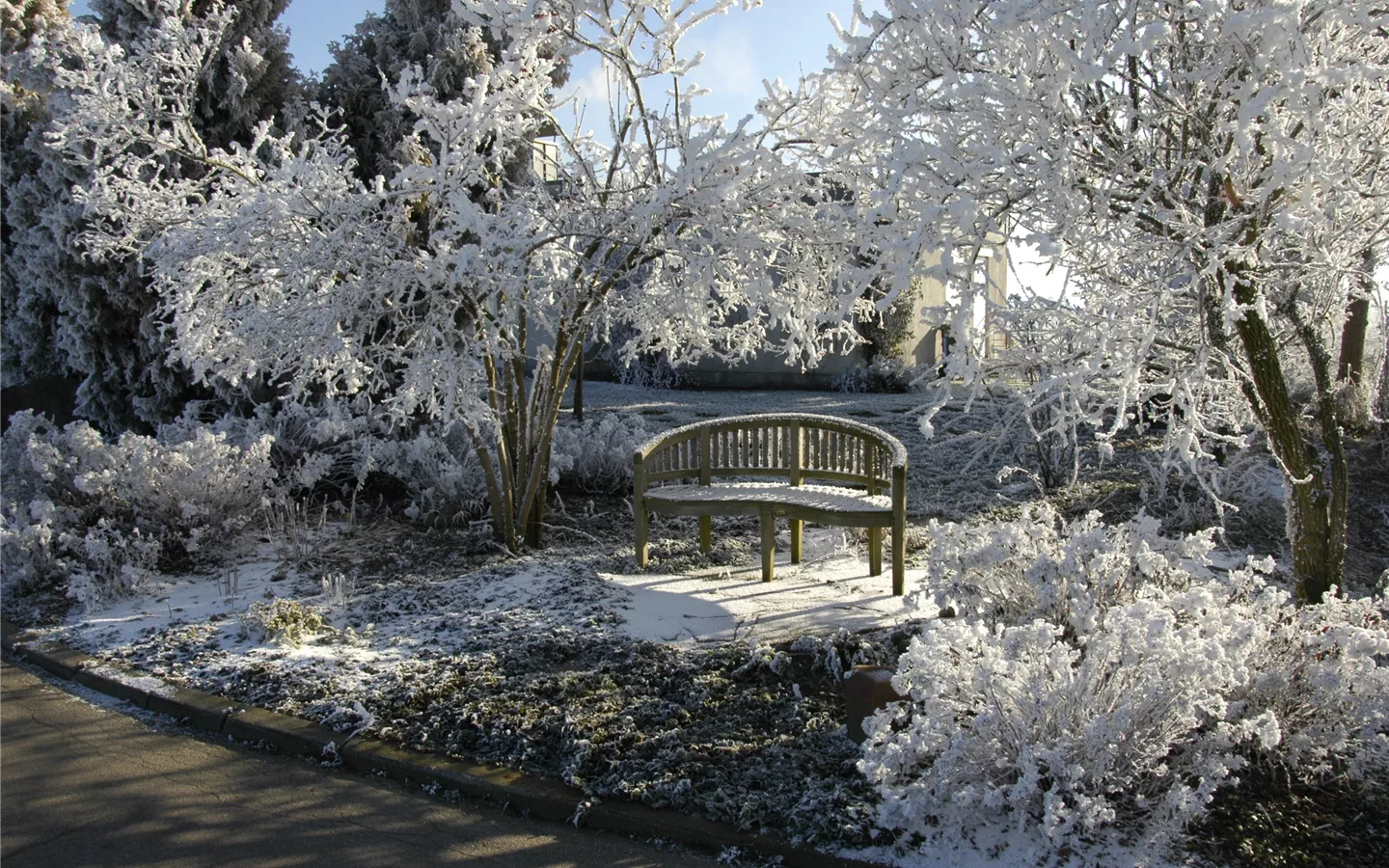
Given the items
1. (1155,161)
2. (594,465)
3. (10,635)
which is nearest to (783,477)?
(594,465)

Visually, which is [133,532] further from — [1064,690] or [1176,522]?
[1176,522]

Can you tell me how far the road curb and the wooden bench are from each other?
237 centimetres

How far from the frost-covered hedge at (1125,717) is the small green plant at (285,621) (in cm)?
303

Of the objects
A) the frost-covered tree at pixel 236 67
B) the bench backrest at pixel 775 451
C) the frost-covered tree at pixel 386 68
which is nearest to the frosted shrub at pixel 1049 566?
the bench backrest at pixel 775 451

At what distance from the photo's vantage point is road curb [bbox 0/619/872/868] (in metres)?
3.04

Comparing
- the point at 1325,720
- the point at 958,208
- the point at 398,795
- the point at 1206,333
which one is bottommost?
the point at 398,795

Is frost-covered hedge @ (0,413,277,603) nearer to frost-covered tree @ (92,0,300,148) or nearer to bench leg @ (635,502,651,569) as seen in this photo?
bench leg @ (635,502,651,569)

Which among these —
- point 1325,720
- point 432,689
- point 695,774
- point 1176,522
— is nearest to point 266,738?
point 432,689

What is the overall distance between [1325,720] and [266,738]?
3.73 metres

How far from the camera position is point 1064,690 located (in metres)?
2.84

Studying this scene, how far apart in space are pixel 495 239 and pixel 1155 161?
295cm

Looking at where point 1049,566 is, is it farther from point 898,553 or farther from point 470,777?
point 470,777

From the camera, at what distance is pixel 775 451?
22.1ft

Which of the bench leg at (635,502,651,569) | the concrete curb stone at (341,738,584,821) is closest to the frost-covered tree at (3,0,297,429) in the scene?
the bench leg at (635,502,651,569)
